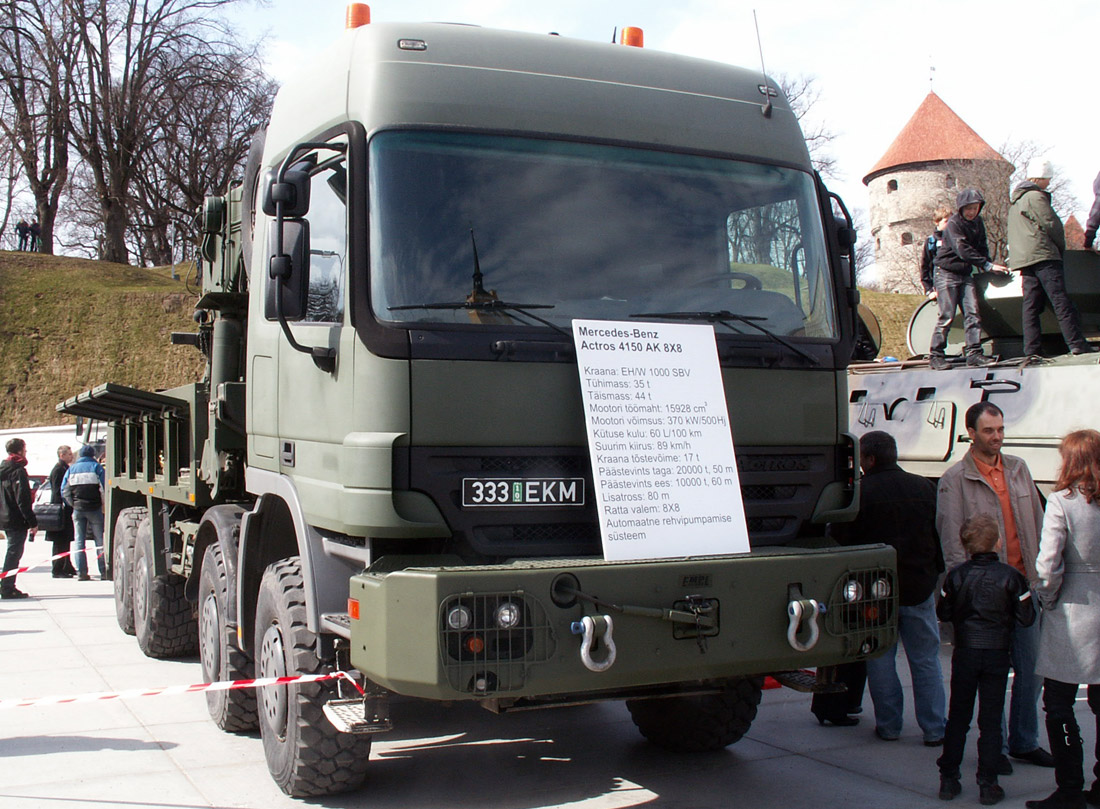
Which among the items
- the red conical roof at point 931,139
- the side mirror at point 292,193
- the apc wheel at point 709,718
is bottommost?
the apc wheel at point 709,718

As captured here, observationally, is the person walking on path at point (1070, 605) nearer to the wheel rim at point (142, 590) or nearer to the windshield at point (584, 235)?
the windshield at point (584, 235)

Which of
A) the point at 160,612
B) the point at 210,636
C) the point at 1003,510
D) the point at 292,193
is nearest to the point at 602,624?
the point at 292,193

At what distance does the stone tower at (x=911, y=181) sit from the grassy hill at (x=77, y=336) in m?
41.1

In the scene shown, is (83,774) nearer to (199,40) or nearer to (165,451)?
(165,451)

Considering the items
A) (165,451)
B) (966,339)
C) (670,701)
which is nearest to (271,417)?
(670,701)

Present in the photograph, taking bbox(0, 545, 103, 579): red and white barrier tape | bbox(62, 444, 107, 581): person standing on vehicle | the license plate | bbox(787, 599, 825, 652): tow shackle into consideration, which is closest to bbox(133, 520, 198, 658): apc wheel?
bbox(0, 545, 103, 579): red and white barrier tape

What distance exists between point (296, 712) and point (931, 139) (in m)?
75.2

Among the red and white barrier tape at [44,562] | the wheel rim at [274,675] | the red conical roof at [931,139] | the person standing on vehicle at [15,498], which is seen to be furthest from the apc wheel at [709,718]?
the red conical roof at [931,139]

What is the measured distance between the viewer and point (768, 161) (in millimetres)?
5066

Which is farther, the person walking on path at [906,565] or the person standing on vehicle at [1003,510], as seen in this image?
the person walking on path at [906,565]

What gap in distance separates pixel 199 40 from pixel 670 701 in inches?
1671

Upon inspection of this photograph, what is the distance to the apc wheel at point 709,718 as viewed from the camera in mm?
5812

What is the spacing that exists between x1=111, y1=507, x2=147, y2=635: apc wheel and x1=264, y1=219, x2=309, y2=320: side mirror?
16.8 feet

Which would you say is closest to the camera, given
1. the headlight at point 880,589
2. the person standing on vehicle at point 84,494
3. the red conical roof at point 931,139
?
the headlight at point 880,589
